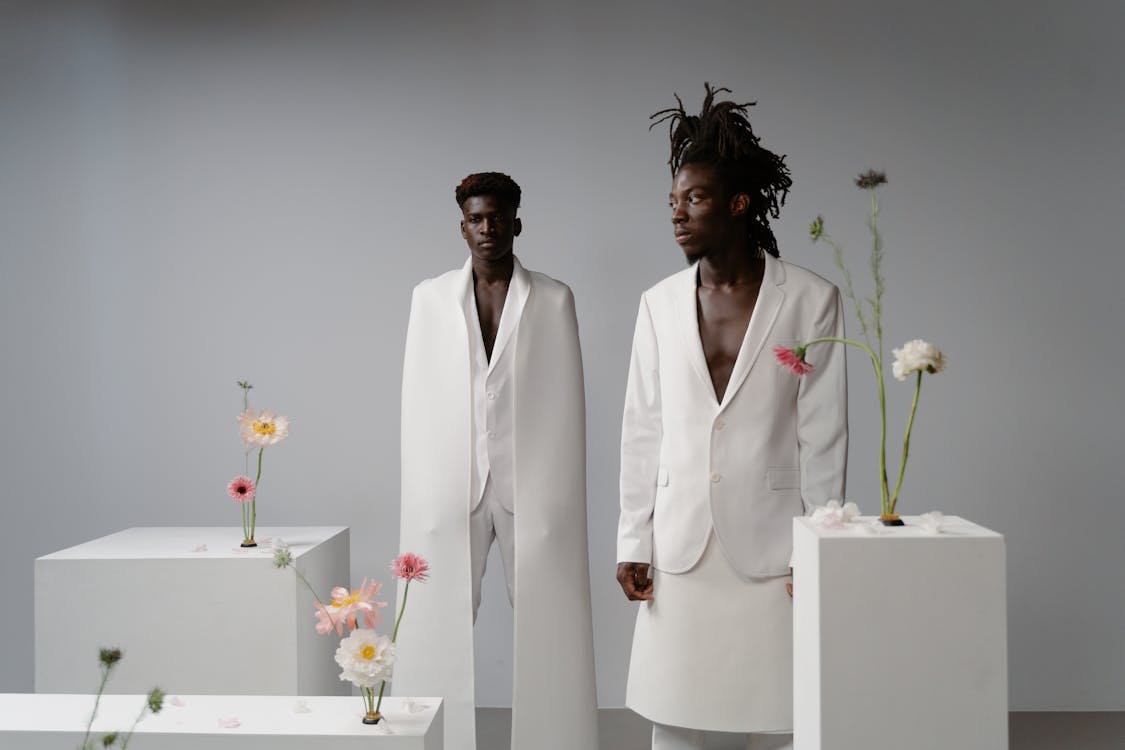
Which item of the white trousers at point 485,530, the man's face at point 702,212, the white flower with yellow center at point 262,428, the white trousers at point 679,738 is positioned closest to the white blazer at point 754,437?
the man's face at point 702,212

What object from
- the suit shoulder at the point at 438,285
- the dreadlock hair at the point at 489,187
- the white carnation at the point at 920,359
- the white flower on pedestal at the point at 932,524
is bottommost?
the white flower on pedestal at the point at 932,524

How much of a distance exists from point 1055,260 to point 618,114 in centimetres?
181

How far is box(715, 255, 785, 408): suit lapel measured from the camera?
110 inches

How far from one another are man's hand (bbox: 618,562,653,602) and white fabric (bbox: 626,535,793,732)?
9 cm

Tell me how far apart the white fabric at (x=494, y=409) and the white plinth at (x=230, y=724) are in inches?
39.5

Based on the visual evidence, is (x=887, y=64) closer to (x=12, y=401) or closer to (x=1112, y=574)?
(x=1112, y=574)

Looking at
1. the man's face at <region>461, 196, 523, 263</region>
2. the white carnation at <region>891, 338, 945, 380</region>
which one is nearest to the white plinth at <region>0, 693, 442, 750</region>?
the white carnation at <region>891, 338, 945, 380</region>

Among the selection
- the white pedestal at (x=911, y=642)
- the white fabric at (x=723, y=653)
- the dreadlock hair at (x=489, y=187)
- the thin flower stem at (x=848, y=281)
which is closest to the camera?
the white pedestal at (x=911, y=642)

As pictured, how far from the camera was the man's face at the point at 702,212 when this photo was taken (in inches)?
113

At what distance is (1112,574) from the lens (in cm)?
416

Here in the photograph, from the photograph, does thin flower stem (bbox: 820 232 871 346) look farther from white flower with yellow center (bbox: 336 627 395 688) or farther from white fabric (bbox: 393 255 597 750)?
white flower with yellow center (bbox: 336 627 395 688)

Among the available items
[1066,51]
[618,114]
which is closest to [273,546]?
[618,114]

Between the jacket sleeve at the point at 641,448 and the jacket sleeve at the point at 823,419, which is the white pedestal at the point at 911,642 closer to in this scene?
the jacket sleeve at the point at 823,419

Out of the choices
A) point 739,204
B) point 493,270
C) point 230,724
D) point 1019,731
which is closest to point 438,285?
point 493,270
